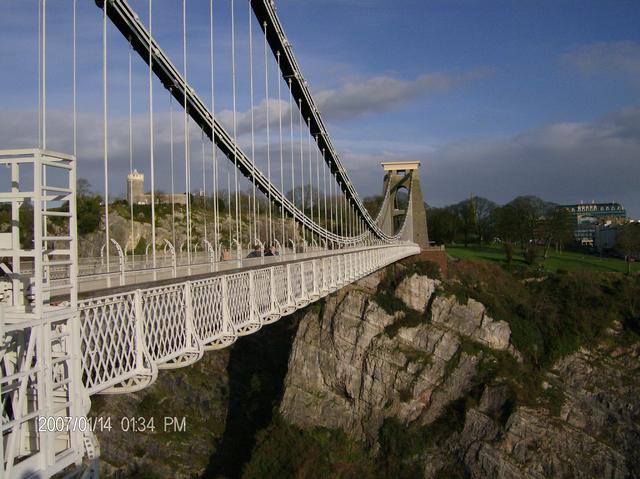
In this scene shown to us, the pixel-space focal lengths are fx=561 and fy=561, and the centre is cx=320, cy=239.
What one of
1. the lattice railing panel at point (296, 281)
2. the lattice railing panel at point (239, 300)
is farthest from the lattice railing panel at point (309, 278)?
the lattice railing panel at point (239, 300)

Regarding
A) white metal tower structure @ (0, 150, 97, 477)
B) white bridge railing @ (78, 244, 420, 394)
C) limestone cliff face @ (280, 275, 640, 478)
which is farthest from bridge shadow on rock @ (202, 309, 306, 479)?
white metal tower structure @ (0, 150, 97, 477)

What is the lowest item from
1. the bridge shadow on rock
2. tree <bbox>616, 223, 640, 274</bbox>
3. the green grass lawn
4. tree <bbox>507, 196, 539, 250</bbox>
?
the bridge shadow on rock

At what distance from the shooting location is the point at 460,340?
89.1 feet

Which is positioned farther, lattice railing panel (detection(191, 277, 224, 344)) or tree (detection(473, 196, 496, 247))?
tree (detection(473, 196, 496, 247))

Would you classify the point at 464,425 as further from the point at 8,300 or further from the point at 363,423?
the point at 8,300

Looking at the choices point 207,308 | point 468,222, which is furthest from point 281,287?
point 468,222

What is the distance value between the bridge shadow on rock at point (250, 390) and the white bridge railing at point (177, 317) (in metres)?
13.8

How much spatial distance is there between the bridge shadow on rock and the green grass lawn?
18618 millimetres

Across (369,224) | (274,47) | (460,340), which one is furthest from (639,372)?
(274,47)

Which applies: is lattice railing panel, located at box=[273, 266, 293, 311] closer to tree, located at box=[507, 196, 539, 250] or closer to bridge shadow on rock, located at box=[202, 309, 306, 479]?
bridge shadow on rock, located at box=[202, 309, 306, 479]

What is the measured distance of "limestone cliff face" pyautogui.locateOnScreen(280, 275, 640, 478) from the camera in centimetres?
2291

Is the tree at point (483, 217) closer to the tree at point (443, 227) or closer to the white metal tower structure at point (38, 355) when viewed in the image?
the tree at point (443, 227)

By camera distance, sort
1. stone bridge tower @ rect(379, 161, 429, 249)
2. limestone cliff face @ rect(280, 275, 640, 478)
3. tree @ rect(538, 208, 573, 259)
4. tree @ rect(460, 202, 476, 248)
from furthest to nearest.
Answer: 1. tree @ rect(460, 202, 476, 248)
2. tree @ rect(538, 208, 573, 259)
3. stone bridge tower @ rect(379, 161, 429, 249)
4. limestone cliff face @ rect(280, 275, 640, 478)

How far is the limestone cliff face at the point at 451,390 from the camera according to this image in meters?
22.9
